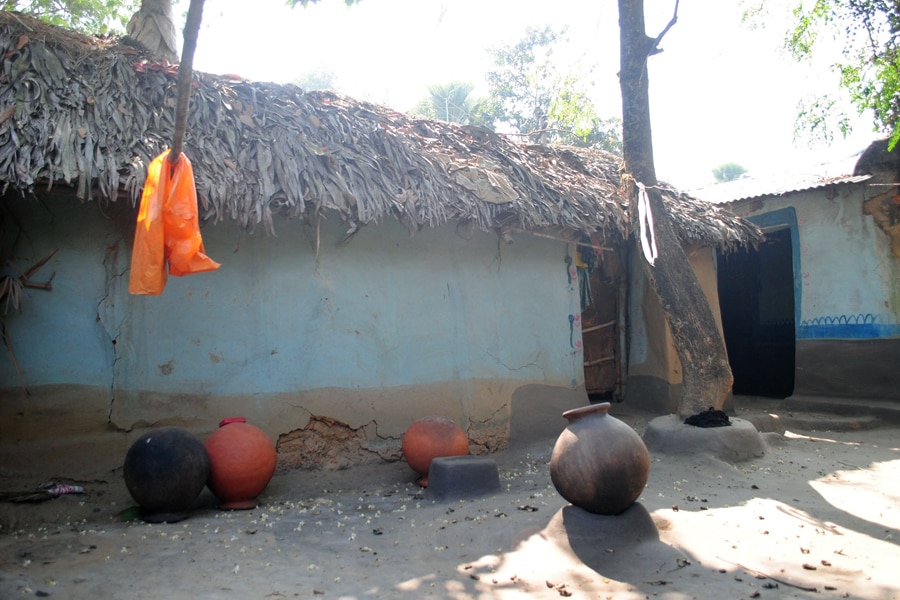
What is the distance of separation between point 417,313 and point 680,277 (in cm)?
242

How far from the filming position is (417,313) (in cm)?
608

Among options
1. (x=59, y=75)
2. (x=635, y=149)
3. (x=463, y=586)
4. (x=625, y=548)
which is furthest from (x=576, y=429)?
(x=59, y=75)

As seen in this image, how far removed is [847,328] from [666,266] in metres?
4.28

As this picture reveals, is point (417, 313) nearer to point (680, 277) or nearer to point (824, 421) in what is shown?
point (680, 277)

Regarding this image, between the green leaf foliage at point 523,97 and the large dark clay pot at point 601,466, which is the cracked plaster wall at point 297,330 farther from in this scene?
the green leaf foliage at point 523,97

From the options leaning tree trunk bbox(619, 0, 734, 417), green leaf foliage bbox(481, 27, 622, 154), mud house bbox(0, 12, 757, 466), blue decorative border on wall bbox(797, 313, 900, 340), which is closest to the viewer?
Answer: mud house bbox(0, 12, 757, 466)

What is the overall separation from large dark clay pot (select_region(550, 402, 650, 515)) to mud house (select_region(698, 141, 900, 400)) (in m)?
6.55

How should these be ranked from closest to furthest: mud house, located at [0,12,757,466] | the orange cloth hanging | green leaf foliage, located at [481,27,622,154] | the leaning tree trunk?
1. the orange cloth hanging
2. mud house, located at [0,12,757,466]
3. the leaning tree trunk
4. green leaf foliage, located at [481,27,622,154]

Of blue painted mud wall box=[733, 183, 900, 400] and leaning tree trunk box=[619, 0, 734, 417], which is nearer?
leaning tree trunk box=[619, 0, 734, 417]

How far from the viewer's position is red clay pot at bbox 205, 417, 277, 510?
4559mm

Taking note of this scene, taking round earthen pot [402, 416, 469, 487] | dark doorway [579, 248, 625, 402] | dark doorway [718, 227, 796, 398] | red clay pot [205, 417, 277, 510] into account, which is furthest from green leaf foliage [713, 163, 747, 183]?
red clay pot [205, 417, 277, 510]

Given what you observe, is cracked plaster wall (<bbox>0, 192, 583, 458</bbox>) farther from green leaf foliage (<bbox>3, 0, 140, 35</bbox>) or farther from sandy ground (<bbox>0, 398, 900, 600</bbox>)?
green leaf foliage (<bbox>3, 0, 140, 35</bbox>)

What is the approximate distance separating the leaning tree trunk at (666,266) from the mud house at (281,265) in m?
0.71

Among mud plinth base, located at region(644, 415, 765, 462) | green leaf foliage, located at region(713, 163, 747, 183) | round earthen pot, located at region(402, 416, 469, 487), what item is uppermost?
green leaf foliage, located at region(713, 163, 747, 183)
